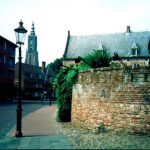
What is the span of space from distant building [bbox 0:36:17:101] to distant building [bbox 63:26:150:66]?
39.5 feet

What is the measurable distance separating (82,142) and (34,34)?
13834 cm

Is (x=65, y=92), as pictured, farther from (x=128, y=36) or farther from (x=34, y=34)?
(x=34, y=34)

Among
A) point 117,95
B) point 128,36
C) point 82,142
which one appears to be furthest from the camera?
point 128,36

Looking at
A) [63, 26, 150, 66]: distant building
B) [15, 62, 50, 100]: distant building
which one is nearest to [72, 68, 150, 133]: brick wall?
[63, 26, 150, 66]: distant building

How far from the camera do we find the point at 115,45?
55.6m

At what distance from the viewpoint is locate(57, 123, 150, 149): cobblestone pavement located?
956 cm

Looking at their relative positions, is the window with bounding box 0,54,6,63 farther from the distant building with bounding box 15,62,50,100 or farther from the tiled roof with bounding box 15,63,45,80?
the tiled roof with bounding box 15,63,45,80

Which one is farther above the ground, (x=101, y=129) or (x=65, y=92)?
(x=65, y=92)

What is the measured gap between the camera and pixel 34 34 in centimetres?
14562

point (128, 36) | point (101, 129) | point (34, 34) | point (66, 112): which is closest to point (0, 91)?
point (128, 36)

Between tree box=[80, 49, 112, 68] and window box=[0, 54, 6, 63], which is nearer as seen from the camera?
tree box=[80, 49, 112, 68]

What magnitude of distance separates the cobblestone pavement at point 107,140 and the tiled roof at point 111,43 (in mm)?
43145

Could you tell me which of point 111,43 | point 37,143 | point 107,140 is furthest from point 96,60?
point 111,43

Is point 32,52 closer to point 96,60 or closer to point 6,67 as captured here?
point 6,67
